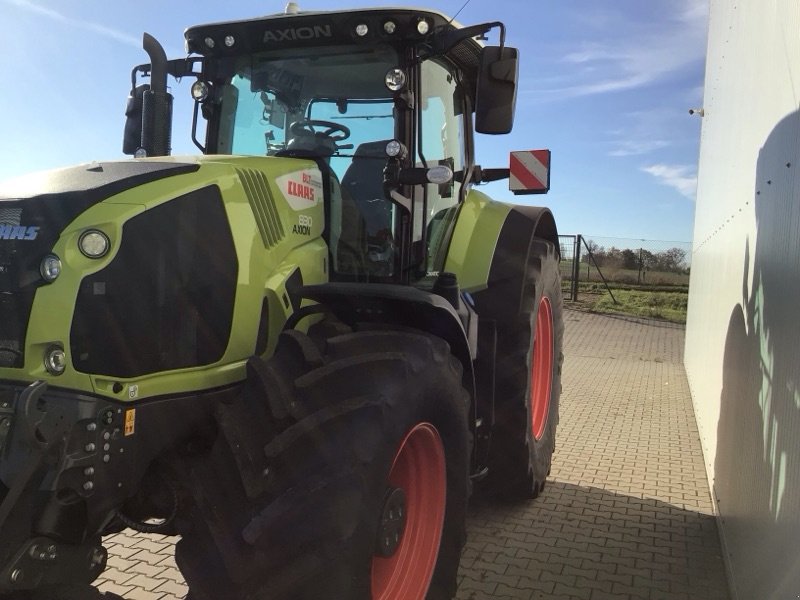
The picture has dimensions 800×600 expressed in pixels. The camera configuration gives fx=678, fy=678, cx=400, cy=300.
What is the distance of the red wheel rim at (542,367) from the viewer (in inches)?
190

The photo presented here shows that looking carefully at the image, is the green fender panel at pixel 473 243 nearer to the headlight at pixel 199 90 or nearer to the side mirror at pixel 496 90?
the side mirror at pixel 496 90

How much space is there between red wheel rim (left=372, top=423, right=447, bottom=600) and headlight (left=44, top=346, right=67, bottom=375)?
1249 mm

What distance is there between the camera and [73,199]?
215cm


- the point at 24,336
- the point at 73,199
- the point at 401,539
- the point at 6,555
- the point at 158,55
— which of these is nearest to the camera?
the point at 6,555

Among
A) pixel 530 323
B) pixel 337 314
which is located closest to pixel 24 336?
pixel 337 314

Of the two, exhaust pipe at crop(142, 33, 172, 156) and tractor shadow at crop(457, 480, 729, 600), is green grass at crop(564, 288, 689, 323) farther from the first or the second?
exhaust pipe at crop(142, 33, 172, 156)

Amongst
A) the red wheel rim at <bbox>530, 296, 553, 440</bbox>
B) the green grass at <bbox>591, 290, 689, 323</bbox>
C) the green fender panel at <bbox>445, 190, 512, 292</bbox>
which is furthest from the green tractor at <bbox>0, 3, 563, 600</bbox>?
the green grass at <bbox>591, 290, 689, 323</bbox>

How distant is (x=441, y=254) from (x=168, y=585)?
7.01 feet

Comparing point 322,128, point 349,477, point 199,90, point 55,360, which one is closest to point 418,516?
point 349,477

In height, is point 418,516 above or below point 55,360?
below

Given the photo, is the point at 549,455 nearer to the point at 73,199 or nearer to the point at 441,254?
the point at 441,254

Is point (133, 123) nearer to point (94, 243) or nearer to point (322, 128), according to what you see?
point (322, 128)

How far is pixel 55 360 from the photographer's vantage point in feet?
6.59

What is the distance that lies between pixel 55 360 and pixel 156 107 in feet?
4.90
